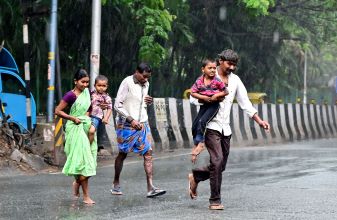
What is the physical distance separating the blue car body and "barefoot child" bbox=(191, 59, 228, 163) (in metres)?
8.25

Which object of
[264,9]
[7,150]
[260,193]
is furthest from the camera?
[264,9]

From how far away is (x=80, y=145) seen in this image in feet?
31.7

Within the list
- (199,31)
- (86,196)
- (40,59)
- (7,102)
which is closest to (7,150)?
(7,102)

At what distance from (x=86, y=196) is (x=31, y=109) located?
8483mm

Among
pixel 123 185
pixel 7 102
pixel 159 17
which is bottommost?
pixel 123 185

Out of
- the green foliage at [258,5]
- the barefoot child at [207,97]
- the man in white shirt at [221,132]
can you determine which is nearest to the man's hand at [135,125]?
the man in white shirt at [221,132]

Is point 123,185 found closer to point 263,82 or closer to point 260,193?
point 260,193

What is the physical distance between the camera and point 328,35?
33281mm

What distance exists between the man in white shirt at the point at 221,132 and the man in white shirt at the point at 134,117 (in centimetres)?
114

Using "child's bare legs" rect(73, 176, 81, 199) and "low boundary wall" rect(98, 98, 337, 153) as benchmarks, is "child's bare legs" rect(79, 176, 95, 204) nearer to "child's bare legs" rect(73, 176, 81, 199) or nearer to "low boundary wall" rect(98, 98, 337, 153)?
"child's bare legs" rect(73, 176, 81, 199)

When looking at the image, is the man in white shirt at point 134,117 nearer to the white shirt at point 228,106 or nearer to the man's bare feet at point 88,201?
the man's bare feet at point 88,201

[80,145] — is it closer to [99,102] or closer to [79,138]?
[79,138]

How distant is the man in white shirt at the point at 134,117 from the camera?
34.0 ft

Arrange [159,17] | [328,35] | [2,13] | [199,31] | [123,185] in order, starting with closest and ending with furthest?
1. [123,185]
2. [2,13]
3. [159,17]
4. [199,31]
5. [328,35]
